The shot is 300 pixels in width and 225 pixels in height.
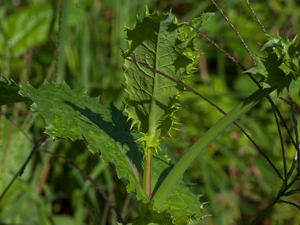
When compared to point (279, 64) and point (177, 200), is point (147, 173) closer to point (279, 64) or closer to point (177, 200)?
point (177, 200)

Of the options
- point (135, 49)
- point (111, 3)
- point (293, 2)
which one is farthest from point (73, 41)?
point (293, 2)

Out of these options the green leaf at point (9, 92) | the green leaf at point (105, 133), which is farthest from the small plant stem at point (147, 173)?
the green leaf at point (9, 92)

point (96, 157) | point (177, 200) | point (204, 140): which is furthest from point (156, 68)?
point (96, 157)

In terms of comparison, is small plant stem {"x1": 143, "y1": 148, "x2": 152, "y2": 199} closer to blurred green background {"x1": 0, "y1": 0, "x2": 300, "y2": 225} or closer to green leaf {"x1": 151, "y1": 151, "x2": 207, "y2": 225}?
green leaf {"x1": 151, "y1": 151, "x2": 207, "y2": 225}

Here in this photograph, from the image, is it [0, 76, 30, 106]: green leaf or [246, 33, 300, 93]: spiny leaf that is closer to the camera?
[246, 33, 300, 93]: spiny leaf

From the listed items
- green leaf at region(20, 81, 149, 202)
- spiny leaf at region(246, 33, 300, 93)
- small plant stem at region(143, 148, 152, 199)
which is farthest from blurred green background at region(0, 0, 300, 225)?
spiny leaf at region(246, 33, 300, 93)

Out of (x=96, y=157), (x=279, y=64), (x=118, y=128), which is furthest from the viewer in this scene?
(x=96, y=157)

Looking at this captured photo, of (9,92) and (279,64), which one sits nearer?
(279,64)

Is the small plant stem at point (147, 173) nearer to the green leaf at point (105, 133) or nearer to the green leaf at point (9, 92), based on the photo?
the green leaf at point (105, 133)
